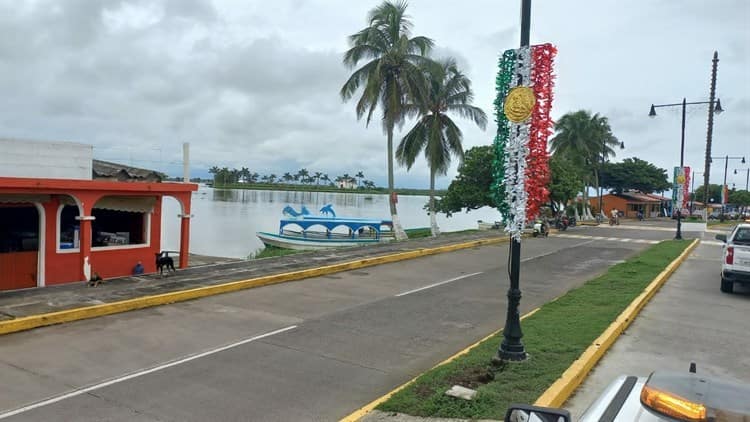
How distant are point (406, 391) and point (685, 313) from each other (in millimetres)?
7159

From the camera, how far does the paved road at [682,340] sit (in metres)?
6.78

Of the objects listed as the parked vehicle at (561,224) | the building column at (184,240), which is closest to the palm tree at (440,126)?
the parked vehicle at (561,224)

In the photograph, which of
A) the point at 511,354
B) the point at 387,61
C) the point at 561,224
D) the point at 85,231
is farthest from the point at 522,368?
the point at 561,224

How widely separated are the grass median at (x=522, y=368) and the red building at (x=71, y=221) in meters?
10.6

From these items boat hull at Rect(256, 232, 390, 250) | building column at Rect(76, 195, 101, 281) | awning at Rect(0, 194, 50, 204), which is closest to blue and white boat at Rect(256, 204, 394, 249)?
boat hull at Rect(256, 232, 390, 250)

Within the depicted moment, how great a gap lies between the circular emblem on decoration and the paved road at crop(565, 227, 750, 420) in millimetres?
3382

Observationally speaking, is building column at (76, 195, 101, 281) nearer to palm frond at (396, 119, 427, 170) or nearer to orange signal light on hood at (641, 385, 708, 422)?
orange signal light on hood at (641, 385, 708, 422)

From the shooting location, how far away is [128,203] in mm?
15305

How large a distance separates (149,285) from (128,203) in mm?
3301

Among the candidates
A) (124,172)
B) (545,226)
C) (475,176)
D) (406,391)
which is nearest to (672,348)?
(406,391)

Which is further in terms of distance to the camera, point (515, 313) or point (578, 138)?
point (578, 138)

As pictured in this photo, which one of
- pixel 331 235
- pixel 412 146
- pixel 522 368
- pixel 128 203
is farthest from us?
pixel 331 235

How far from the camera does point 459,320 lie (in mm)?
10352

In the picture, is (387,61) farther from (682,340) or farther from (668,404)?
(668,404)
